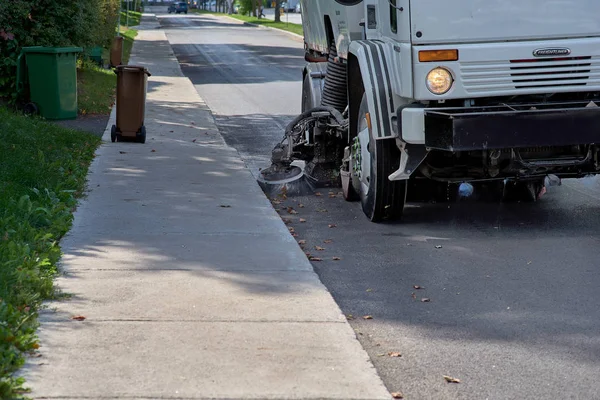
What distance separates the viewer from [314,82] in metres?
12.7

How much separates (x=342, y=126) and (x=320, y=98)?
7.08 feet

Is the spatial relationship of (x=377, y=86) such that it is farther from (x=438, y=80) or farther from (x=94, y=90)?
(x=94, y=90)

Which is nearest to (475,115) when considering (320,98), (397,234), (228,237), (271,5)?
(397,234)

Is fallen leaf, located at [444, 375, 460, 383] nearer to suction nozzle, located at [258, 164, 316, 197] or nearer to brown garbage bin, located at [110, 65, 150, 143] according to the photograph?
suction nozzle, located at [258, 164, 316, 197]

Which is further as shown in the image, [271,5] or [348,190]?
[271,5]

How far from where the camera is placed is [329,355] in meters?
5.41

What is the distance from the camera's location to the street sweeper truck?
26.3 ft

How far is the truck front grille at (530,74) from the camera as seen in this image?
26.4ft

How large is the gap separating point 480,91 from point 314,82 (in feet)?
15.8

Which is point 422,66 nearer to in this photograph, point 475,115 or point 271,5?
point 475,115

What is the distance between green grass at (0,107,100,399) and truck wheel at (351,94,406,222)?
97.6 inches

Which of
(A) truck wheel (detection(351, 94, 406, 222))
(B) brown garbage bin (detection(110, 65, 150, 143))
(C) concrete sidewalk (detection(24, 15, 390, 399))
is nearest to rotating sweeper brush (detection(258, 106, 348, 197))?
(C) concrete sidewalk (detection(24, 15, 390, 399))

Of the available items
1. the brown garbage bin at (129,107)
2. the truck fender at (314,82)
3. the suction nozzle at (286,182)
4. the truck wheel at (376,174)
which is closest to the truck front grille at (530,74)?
the truck wheel at (376,174)

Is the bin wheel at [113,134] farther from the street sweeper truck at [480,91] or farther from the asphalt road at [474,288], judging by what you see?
the street sweeper truck at [480,91]
